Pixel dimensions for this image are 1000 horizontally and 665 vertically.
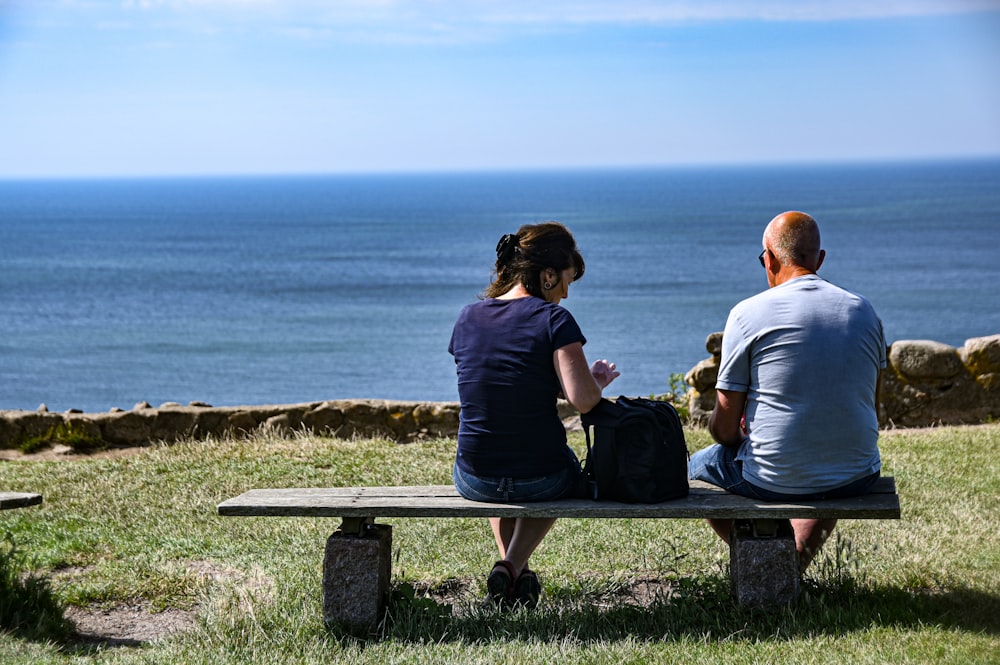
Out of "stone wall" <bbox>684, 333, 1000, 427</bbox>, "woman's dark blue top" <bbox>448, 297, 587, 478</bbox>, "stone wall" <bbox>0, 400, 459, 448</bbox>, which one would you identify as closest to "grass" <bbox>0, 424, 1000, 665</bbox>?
"woman's dark blue top" <bbox>448, 297, 587, 478</bbox>

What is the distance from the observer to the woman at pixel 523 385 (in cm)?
450

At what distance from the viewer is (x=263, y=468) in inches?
340

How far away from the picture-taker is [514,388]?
14.9ft

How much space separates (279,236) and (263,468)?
106 m

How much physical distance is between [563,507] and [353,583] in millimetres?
914

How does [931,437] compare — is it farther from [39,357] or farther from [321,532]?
[39,357]

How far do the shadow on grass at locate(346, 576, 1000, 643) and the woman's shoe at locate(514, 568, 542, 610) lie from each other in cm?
6

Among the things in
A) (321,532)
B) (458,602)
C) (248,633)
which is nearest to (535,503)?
(458,602)

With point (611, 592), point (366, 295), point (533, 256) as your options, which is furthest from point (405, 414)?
point (366, 295)

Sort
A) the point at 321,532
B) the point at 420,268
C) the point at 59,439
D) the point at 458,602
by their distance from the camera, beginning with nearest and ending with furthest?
the point at 458,602
the point at 321,532
the point at 59,439
the point at 420,268

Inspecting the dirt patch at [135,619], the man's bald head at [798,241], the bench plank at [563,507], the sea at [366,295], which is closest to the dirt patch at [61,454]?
the dirt patch at [135,619]

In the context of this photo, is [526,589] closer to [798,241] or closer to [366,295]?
[798,241]

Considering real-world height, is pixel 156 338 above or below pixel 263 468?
below

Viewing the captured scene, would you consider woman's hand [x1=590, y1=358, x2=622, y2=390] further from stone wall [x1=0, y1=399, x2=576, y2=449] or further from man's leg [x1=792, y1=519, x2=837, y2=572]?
stone wall [x1=0, y1=399, x2=576, y2=449]
